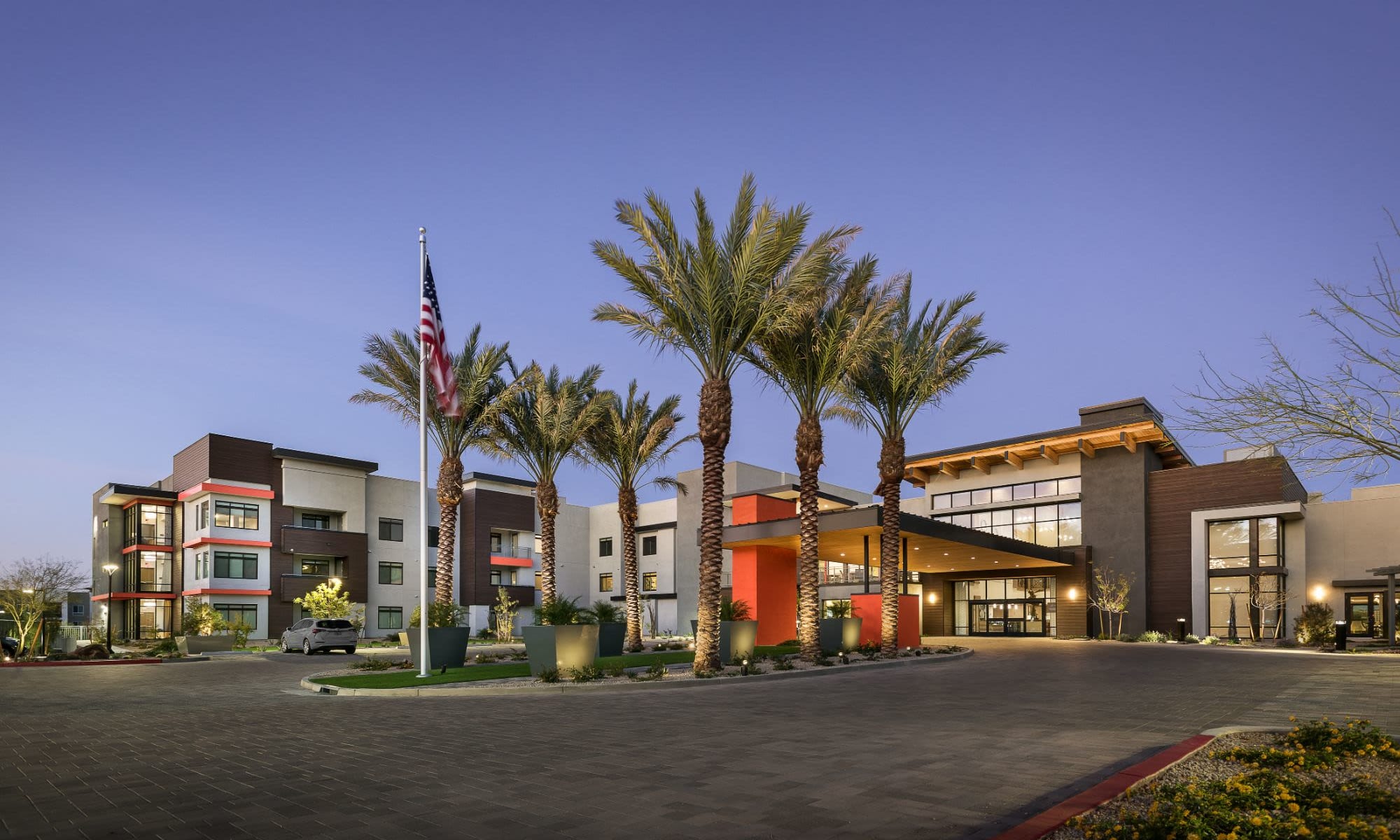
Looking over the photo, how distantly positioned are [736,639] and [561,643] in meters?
5.45

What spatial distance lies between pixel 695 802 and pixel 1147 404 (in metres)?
43.1

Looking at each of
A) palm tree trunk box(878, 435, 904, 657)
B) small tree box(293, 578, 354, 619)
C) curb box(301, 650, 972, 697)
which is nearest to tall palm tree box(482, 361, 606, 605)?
palm tree trunk box(878, 435, 904, 657)

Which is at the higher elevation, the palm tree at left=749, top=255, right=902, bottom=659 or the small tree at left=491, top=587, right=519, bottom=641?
the palm tree at left=749, top=255, right=902, bottom=659

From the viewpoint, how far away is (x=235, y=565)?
50312 millimetres

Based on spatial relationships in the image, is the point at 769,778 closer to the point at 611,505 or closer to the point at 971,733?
the point at 971,733

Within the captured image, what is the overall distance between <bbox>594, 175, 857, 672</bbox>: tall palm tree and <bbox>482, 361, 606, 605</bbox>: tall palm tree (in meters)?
11.5

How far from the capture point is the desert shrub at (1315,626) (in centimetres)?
3422

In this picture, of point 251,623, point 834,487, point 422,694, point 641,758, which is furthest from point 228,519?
point 641,758

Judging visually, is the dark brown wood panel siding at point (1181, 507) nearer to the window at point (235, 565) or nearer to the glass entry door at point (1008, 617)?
the glass entry door at point (1008, 617)

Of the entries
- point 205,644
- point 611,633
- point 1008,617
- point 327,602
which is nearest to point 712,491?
point 611,633

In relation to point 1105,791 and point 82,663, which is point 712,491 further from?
point 82,663

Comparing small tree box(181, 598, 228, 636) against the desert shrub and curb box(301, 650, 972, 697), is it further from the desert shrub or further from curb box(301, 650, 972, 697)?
the desert shrub

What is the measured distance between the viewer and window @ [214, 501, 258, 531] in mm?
50219

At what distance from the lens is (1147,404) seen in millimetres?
44094
